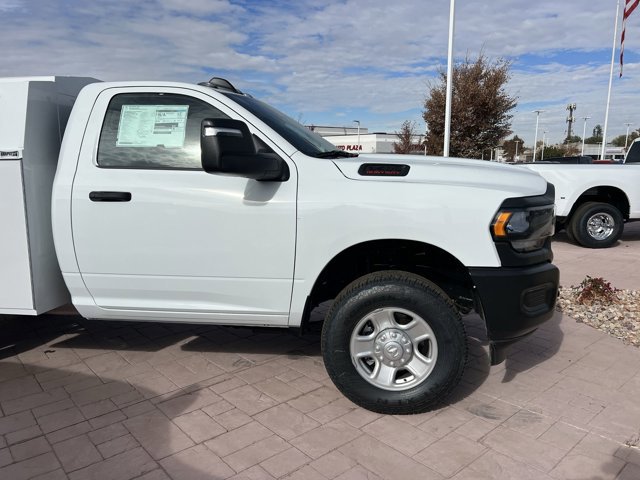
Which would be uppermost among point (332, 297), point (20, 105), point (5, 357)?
point (20, 105)

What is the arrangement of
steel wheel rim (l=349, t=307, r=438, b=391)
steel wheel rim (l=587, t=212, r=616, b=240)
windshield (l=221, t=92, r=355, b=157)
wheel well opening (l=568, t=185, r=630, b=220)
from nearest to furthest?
steel wheel rim (l=349, t=307, r=438, b=391) < windshield (l=221, t=92, r=355, b=157) < wheel well opening (l=568, t=185, r=630, b=220) < steel wheel rim (l=587, t=212, r=616, b=240)

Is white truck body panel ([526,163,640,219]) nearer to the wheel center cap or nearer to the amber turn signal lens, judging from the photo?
the amber turn signal lens

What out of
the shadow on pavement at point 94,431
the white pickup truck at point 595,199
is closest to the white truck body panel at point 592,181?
the white pickup truck at point 595,199

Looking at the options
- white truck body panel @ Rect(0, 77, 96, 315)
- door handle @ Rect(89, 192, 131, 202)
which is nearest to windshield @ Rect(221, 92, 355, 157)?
door handle @ Rect(89, 192, 131, 202)

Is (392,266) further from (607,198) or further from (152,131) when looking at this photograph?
(607,198)

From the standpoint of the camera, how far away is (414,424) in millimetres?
3123

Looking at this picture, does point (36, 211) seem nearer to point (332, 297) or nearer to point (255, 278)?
point (255, 278)

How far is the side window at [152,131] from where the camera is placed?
10.9 feet

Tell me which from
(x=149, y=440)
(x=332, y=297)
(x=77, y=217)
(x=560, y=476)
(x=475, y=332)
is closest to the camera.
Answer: (x=560, y=476)

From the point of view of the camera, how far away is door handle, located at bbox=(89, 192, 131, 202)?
3.30 meters

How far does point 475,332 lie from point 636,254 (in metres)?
5.36

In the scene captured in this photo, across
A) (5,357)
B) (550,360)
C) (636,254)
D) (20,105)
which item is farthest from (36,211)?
(636,254)

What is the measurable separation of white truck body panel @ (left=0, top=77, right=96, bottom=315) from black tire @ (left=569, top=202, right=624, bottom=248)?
26.9 ft

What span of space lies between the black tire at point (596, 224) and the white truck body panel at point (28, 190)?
8211 mm
